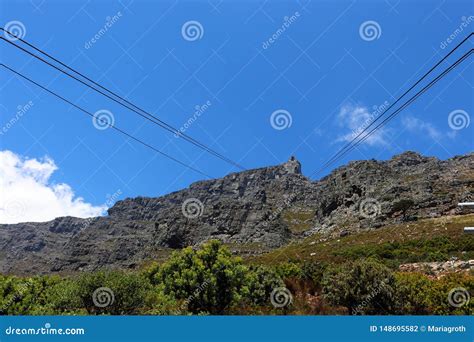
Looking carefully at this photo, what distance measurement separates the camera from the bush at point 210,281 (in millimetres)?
17719

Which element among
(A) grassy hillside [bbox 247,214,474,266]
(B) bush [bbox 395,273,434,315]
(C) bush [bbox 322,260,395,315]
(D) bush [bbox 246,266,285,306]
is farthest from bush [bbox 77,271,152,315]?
(A) grassy hillside [bbox 247,214,474,266]

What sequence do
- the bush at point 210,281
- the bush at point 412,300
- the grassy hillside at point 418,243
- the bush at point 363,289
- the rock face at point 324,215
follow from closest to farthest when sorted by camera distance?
the bush at point 412,300, the bush at point 363,289, the bush at point 210,281, the grassy hillside at point 418,243, the rock face at point 324,215

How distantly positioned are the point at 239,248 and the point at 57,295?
94.2 meters

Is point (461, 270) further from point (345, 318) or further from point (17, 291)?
point (17, 291)

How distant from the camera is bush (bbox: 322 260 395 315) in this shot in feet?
56.0

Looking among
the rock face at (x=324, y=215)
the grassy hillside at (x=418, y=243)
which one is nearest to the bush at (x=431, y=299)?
the grassy hillside at (x=418, y=243)

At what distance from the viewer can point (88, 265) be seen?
149m

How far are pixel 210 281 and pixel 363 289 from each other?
6498 mm

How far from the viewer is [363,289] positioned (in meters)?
17.7

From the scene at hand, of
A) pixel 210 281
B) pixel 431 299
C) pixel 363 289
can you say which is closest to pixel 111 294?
pixel 210 281

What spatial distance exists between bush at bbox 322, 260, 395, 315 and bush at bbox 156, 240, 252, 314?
410 centimetres

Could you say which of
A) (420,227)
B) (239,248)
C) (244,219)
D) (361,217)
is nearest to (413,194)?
(361,217)

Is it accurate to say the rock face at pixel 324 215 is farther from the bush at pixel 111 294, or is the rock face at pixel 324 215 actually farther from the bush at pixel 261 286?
the bush at pixel 111 294

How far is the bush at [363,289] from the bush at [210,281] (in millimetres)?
4097
